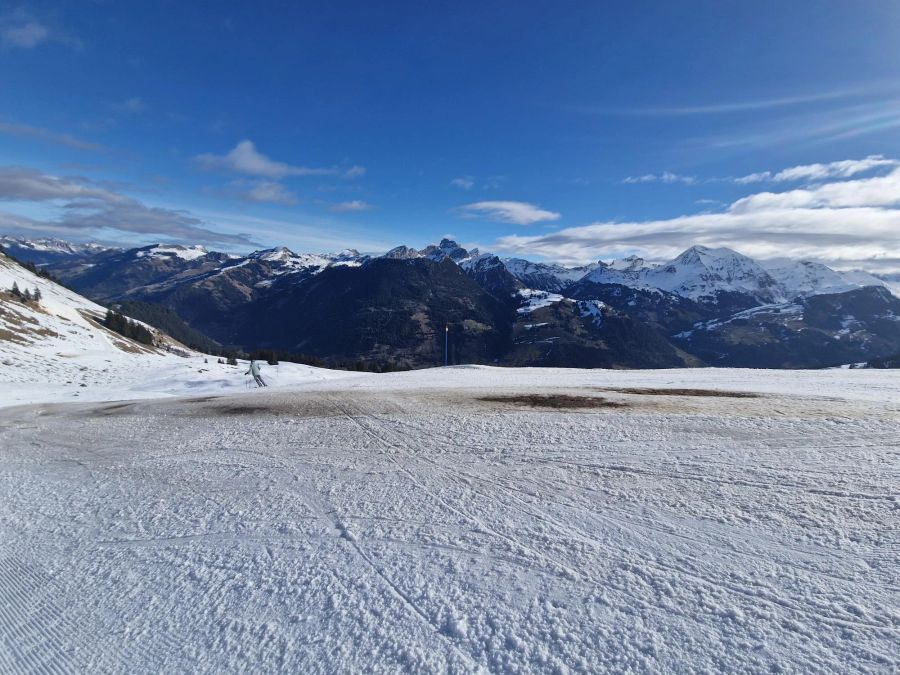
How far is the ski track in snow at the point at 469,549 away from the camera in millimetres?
5234

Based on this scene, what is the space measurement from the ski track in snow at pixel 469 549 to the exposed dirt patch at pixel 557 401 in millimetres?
2365

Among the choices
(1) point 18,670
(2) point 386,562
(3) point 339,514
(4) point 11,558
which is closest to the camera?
(1) point 18,670

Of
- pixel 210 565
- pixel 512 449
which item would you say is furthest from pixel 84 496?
pixel 512 449

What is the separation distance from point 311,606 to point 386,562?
124cm

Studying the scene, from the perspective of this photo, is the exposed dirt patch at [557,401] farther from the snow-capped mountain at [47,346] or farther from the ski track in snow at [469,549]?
the snow-capped mountain at [47,346]

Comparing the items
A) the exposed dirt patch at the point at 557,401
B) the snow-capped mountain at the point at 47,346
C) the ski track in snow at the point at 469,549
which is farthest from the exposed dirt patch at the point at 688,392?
the snow-capped mountain at the point at 47,346

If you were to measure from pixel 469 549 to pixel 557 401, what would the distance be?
438 inches

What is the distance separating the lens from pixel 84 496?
1005cm

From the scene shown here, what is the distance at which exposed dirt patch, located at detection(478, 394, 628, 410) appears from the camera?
16312mm

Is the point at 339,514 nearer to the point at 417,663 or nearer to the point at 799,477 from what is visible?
the point at 417,663

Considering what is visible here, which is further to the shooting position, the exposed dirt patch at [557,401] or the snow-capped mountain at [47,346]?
the snow-capped mountain at [47,346]

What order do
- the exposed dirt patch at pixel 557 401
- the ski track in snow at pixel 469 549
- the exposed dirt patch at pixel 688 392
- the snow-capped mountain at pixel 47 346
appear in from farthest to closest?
the snow-capped mountain at pixel 47 346
the exposed dirt patch at pixel 688 392
the exposed dirt patch at pixel 557 401
the ski track in snow at pixel 469 549

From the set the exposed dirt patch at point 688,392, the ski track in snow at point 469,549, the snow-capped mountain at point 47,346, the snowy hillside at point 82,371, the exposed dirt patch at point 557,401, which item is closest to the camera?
the ski track in snow at point 469,549

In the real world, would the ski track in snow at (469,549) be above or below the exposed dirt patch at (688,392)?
below
